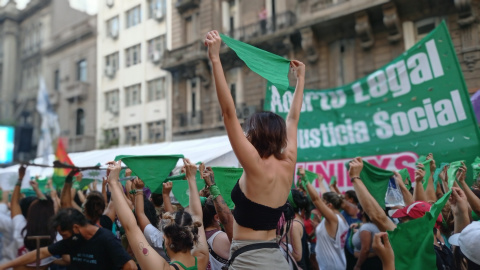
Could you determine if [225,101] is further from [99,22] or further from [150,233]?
[99,22]

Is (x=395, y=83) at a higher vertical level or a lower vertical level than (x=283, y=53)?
lower

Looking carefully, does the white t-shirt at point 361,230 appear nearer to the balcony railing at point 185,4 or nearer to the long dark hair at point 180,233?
the long dark hair at point 180,233

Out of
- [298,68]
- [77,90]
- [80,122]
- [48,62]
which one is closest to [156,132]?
[77,90]

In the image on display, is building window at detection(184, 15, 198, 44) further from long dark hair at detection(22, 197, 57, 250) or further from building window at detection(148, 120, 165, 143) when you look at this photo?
long dark hair at detection(22, 197, 57, 250)

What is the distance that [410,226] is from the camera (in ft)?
9.03

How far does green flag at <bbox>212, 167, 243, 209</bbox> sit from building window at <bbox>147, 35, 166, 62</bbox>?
63.3ft

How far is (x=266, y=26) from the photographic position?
17047 mm

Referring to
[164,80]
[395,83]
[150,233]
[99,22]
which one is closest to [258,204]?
[150,233]

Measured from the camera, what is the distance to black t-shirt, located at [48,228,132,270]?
10.6ft

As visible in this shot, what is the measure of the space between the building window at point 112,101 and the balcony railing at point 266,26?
10.6 meters

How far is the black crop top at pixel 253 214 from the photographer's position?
77.8 inches

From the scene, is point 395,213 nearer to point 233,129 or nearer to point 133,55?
point 233,129

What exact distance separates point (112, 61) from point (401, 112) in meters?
22.8

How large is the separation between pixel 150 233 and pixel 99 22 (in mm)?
25996
